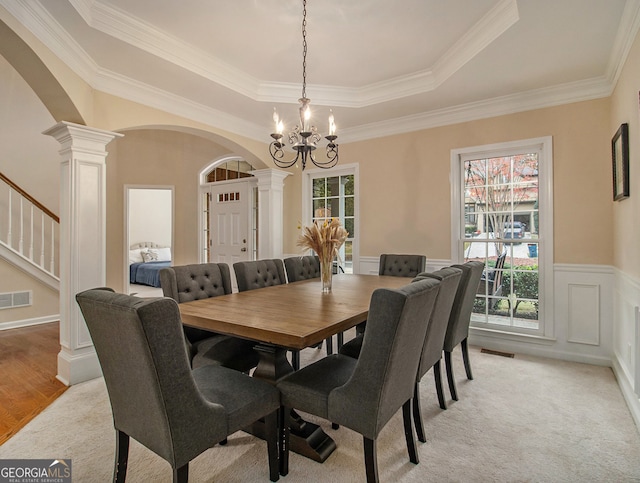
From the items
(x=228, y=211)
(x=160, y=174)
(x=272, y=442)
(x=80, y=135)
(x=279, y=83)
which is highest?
(x=279, y=83)

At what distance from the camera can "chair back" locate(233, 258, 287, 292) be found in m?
2.98

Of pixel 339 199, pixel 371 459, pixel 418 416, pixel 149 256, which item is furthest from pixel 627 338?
pixel 149 256

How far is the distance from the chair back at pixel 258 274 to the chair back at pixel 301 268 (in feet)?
0.38

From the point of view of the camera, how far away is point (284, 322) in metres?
1.70

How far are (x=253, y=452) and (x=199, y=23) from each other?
3.01m

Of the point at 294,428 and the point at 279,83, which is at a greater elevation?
the point at 279,83

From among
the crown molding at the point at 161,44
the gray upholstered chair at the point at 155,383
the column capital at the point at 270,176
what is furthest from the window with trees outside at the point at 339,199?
the gray upholstered chair at the point at 155,383

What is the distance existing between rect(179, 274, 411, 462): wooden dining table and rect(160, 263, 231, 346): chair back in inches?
14.0

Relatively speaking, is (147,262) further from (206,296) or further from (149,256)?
(206,296)

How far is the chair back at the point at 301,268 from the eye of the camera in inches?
139

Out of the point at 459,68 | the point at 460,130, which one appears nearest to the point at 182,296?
the point at 459,68

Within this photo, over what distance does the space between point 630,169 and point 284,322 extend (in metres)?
2.70

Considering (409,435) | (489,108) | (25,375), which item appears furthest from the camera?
(489,108)

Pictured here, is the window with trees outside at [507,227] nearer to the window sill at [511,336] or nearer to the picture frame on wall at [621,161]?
the window sill at [511,336]
